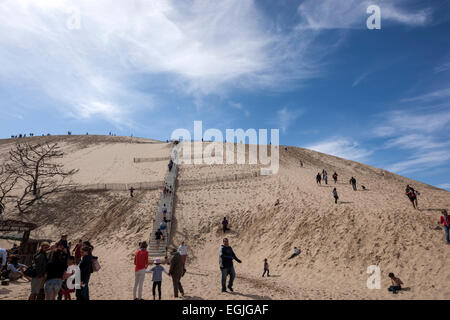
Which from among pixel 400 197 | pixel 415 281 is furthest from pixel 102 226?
pixel 400 197

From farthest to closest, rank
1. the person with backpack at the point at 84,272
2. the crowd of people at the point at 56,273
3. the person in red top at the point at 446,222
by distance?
the person in red top at the point at 446,222 < the person with backpack at the point at 84,272 < the crowd of people at the point at 56,273

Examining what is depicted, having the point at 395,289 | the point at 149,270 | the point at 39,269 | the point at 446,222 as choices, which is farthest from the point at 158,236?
the point at 446,222

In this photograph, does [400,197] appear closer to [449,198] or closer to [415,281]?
[449,198]

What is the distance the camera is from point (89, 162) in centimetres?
4744

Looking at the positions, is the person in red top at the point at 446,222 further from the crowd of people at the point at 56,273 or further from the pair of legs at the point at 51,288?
the pair of legs at the point at 51,288

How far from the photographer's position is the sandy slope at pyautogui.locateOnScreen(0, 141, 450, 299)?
37.3 ft

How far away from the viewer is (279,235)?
18.5 metres

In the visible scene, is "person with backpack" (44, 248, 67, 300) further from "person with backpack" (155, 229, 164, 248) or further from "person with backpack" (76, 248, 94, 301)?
"person with backpack" (155, 229, 164, 248)

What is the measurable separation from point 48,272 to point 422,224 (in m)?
18.5

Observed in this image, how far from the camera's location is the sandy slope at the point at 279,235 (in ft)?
37.3

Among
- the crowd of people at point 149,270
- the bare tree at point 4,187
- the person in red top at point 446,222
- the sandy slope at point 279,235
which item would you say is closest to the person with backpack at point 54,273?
the crowd of people at point 149,270

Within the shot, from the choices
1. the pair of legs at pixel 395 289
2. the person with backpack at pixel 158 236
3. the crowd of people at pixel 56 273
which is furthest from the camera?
the person with backpack at pixel 158 236

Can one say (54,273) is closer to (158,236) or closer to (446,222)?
(158,236)

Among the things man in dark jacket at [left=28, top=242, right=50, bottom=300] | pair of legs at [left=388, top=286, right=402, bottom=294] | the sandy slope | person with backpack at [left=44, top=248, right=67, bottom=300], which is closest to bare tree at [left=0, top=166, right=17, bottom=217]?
the sandy slope
